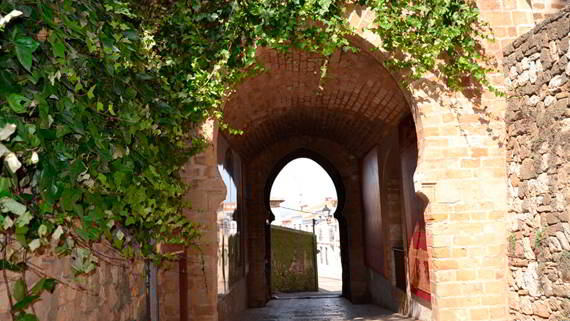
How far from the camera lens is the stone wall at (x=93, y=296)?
2.62m

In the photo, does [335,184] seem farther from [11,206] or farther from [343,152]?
[11,206]

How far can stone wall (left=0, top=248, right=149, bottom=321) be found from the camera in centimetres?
262

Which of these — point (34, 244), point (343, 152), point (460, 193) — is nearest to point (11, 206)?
point (34, 244)

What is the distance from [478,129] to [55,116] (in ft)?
15.8

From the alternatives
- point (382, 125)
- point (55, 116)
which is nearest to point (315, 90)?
point (382, 125)

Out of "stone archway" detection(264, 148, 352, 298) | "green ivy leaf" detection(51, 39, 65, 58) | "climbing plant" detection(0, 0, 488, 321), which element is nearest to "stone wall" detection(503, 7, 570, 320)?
"climbing plant" detection(0, 0, 488, 321)

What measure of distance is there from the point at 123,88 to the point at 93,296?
57.5 inches

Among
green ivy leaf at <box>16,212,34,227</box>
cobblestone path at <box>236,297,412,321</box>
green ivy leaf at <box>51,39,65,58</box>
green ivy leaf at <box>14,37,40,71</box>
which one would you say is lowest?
cobblestone path at <box>236,297,412,321</box>

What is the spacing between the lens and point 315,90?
873cm

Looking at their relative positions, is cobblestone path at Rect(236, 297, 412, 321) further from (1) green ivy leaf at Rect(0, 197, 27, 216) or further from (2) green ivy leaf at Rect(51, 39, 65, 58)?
(2) green ivy leaf at Rect(51, 39, 65, 58)

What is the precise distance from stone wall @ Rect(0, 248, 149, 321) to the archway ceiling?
2.66m

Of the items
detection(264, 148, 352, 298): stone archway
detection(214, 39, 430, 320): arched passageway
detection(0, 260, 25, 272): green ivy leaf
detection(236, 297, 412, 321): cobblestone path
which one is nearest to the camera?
detection(0, 260, 25, 272): green ivy leaf

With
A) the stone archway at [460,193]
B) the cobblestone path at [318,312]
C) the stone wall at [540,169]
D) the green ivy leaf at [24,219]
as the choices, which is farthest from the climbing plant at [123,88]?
the cobblestone path at [318,312]

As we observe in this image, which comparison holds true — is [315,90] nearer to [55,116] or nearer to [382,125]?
[382,125]
